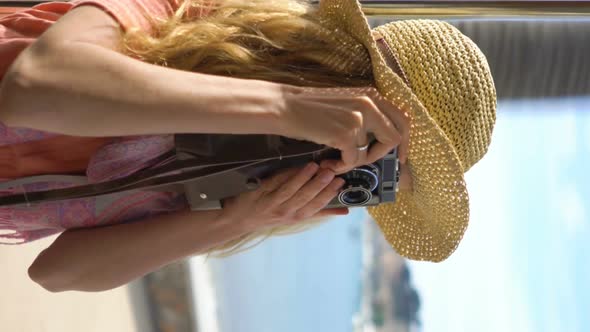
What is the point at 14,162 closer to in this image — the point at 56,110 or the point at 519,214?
the point at 56,110

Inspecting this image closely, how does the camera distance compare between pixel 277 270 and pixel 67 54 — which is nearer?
pixel 67 54

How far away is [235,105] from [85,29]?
0.18m

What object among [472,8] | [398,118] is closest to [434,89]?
[398,118]

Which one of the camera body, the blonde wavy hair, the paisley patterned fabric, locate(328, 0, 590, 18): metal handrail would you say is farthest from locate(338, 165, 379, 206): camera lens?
locate(328, 0, 590, 18): metal handrail

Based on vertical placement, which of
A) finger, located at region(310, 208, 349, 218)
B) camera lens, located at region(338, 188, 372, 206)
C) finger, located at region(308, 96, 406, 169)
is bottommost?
finger, located at region(310, 208, 349, 218)

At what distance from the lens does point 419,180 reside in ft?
2.60

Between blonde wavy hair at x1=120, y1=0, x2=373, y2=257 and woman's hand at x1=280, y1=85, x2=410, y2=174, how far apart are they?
0.05m

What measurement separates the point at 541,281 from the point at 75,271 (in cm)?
138

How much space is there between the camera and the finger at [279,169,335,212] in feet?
2.36

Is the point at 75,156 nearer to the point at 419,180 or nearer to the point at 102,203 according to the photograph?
the point at 102,203

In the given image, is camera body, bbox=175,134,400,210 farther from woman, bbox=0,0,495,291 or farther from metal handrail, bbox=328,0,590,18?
metal handrail, bbox=328,0,590,18

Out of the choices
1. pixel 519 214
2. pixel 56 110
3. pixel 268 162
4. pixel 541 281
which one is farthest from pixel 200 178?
pixel 541 281

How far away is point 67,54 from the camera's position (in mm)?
582

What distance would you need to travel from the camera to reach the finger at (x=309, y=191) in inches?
28.3
